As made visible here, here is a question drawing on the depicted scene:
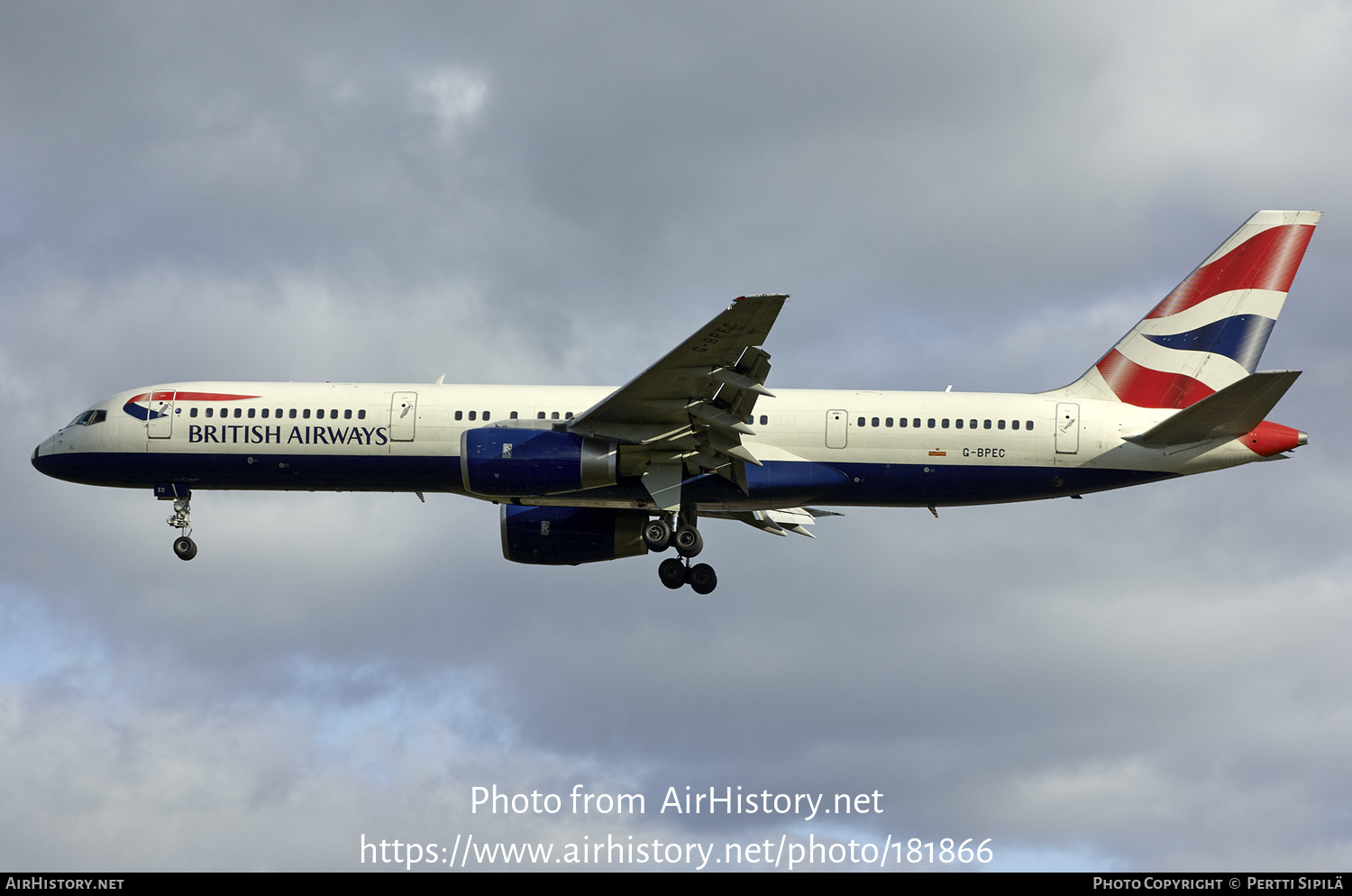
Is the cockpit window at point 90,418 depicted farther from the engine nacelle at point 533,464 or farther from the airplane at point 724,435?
the engine nacelle at point 533,464

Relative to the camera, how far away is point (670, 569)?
4191 cm

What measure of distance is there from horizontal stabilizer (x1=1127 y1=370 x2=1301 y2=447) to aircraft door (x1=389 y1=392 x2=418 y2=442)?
1941 centimetres

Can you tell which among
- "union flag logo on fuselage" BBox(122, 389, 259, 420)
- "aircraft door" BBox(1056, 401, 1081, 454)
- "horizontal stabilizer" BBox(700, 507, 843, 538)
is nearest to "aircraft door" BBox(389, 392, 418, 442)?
"union flag logo on fuselage" BBox(122, 389, 259, 420)

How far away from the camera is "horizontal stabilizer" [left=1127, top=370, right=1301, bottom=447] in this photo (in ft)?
120

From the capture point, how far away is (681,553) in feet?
135

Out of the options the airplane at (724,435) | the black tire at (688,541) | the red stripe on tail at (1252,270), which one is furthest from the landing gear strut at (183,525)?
the red stripe on tail at (1252,270)

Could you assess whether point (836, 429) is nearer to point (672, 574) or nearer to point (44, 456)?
point (672, 574)

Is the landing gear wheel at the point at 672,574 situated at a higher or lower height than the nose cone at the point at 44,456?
lower

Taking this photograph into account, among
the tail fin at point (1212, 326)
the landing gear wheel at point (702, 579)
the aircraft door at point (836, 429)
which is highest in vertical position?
the tail fin at point (1212, 326)

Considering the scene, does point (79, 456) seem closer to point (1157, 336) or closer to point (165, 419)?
point (165, 419)

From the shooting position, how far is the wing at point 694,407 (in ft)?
116

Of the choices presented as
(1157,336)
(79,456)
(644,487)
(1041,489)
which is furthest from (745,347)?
(79,456)

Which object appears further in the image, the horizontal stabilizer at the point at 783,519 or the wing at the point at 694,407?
the horizontal stabilizer at the point at 783,519

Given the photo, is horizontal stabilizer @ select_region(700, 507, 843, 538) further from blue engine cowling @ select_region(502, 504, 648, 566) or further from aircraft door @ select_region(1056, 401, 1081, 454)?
aircraft door @ select_region(1056, 401, 1081, 454)
